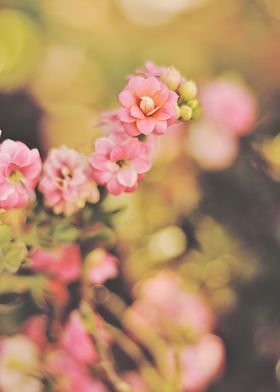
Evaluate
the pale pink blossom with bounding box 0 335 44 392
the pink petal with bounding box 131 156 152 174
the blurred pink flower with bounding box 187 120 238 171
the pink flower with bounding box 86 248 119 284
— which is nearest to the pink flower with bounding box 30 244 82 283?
the pink flower with bounding box 86 248 119 284

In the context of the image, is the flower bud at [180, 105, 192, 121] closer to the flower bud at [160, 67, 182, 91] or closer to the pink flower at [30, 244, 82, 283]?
the flower bud at [160, 67, 182, 91]

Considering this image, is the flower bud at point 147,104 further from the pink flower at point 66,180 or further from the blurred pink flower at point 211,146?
the blurred pink flower at point 211,146

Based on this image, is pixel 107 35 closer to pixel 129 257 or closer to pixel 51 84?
pixel 51 84

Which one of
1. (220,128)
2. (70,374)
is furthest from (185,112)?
(220,128)

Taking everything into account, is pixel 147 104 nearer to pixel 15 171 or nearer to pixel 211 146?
pixel 15 171

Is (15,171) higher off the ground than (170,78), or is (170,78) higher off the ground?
(170,78)

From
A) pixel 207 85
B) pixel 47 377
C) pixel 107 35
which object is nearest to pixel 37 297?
pixel 47 377
